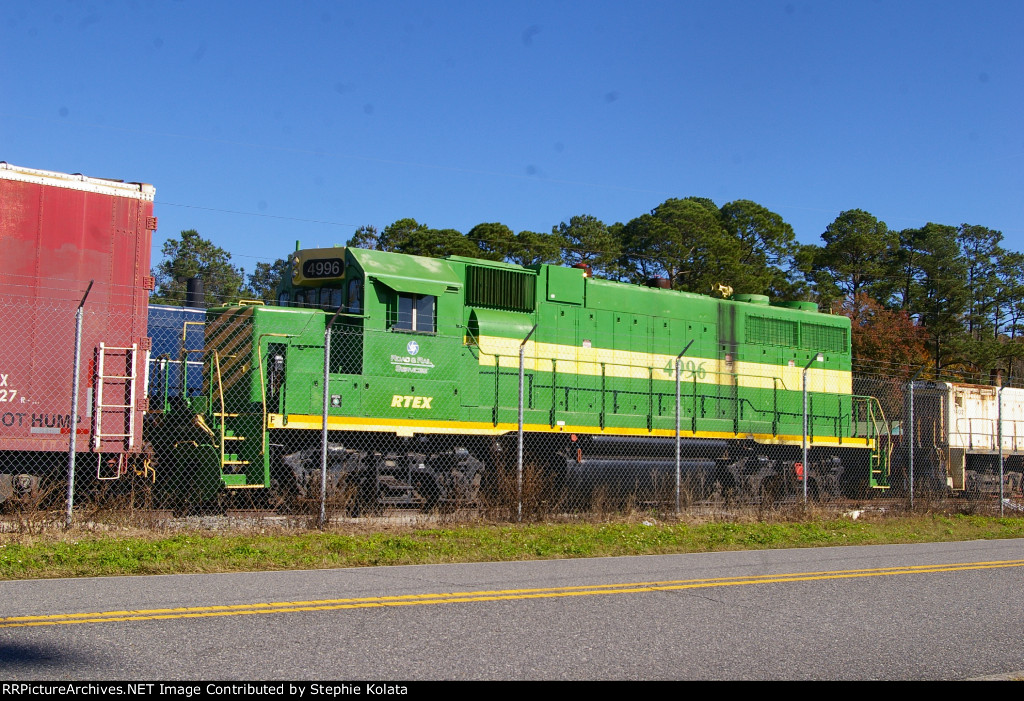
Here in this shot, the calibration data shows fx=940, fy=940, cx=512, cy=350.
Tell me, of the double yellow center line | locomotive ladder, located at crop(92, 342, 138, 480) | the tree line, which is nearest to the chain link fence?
locomotive ladder, located at crop(92, 342, 138, 480)

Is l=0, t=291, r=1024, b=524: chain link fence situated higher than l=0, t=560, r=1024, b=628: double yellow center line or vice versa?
l=0, t=291, r=1024, b=524: chain link fence

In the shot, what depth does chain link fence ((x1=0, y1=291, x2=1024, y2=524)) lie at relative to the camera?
468 inches

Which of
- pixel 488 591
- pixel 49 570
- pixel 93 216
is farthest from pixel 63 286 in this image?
pixel 488 591

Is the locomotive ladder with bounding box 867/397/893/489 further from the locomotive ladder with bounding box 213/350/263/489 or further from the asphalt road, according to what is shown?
the locomotive ladder with bounding box 213/350/263/489

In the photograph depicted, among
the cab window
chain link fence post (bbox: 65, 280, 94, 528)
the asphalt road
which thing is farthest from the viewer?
the cab window

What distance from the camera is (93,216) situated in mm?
12273

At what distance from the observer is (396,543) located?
9.76 m

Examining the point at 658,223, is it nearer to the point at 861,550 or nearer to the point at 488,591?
the point at 861,550

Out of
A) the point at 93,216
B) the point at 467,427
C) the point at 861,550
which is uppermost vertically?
the point at 93,216

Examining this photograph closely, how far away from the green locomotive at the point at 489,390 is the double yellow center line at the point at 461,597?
4719 mm

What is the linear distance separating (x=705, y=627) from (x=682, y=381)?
37.0 feet

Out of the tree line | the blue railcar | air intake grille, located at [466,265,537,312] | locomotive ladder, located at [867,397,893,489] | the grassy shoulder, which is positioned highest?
the tree line

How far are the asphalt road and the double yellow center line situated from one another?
0.02 metres

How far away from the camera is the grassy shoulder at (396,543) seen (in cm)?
814
